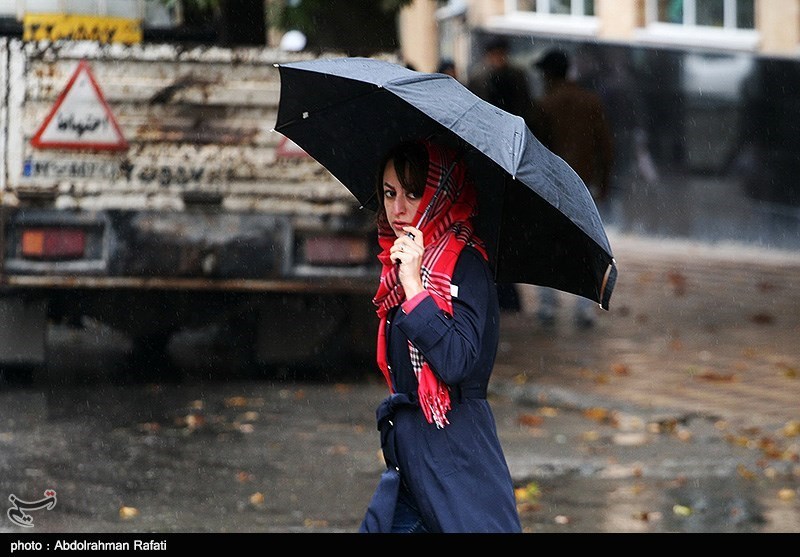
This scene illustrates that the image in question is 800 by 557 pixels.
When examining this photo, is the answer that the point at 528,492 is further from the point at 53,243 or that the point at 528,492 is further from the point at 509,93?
the point at 509,93

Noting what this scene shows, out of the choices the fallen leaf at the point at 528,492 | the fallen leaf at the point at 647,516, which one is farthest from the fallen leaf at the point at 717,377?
the fallen leaf at the point at 647,516

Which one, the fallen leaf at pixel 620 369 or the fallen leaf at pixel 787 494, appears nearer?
the fallen leaf at pixel 787 494

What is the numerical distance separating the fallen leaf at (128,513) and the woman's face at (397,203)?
3063mm

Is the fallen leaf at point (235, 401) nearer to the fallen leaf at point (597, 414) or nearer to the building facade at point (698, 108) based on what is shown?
the fallen leaf at point (597, 414)

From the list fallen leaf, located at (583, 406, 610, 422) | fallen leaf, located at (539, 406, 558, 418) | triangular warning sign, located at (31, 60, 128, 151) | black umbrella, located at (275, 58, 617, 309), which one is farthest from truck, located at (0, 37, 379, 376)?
black umbrella, located at (275, 58, 617, 309)

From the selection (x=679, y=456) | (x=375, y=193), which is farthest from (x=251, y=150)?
(x=375, y=193)

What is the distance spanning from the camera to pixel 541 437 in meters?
8.45

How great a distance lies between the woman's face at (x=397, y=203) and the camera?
390 centimetres

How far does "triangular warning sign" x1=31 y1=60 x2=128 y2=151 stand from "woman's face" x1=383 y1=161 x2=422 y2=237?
5636 millimetres

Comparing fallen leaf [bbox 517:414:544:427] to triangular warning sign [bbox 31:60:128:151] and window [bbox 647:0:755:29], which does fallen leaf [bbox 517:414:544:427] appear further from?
window [bbox 647:0:755:29]

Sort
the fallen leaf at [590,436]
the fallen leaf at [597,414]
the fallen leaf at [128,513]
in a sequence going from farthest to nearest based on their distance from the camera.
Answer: the fallen leaf at [597,414], the fallen leaf at [590,436], the fallen leaf at [128,513]

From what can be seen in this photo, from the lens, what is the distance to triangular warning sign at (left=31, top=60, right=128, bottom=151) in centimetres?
920

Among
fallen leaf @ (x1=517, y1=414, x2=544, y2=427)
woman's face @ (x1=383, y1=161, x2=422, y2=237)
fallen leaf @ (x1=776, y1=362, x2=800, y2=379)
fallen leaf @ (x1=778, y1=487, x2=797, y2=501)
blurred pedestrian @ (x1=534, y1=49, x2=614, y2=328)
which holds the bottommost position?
fallen leaf @ (x1=776, y1=362, x2=800, y2=379)

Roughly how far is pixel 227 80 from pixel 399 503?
5963 mm
